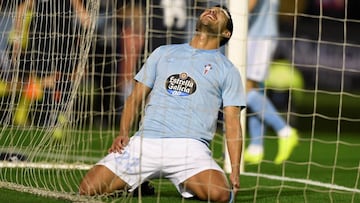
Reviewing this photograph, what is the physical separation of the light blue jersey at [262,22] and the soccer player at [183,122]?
3.33m

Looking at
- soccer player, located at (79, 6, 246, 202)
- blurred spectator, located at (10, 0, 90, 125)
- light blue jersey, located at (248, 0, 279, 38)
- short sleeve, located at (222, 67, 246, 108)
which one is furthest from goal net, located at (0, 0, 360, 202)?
light blue jersey, located at (248, 0, 279, 38)

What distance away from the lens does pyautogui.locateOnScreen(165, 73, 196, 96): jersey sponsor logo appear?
8.21 metres

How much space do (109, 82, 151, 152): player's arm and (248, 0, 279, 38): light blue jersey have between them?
11.1 ft

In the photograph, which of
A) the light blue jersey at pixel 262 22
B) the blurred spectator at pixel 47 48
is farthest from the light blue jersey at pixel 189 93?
the light blue jersey at pixel 262 22

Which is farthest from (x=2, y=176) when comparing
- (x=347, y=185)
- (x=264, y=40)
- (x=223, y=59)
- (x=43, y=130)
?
(x=264, y=40)

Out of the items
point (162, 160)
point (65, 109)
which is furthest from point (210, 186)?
point (65, 109)

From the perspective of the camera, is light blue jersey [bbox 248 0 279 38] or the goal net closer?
the goal net

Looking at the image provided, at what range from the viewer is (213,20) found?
8.16m

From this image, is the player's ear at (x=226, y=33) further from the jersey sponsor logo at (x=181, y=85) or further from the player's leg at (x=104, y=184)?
the player's leg at (x=104, y=184)

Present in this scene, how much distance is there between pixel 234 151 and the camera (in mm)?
7984

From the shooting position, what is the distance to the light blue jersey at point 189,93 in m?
8.19

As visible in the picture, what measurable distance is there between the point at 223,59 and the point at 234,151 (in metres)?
0.66

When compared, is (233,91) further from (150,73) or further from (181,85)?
(150,73)

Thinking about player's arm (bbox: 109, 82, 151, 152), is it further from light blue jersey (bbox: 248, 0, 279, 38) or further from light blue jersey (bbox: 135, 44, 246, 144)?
light blue jersey (bbox: 248, 0, 279, 38)
